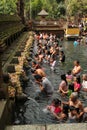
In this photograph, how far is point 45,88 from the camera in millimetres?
14102

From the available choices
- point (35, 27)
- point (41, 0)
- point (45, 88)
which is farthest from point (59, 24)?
point (45, 88)

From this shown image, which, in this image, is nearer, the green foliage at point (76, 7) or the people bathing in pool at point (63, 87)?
the people bathing in pool at point (63, 87)

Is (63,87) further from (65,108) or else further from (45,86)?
(65,108)

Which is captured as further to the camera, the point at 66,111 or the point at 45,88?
the point at 45,88

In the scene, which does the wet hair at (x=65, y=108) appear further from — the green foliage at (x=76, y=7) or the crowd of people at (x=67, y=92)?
the green foliage at (x=76, y=7)

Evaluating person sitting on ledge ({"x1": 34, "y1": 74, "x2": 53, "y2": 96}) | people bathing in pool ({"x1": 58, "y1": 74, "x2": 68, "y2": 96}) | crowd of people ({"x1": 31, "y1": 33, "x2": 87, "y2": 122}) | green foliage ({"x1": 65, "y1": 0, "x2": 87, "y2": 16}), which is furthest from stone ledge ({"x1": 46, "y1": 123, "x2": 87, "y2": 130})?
green foliage ({"x1": 65, "y1": 0, "x2": 87, "y2": 16})

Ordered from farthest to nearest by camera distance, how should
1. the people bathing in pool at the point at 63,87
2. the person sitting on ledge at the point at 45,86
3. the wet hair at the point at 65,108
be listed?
the people bathing in pool at the point at 63,87 → the person sitting on ledge at the point at 45,86 → the wet hair at the point at 65,108

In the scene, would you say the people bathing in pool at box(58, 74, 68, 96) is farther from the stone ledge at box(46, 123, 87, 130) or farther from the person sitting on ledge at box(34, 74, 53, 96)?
the stone ledge at box(46, 123, 87, 130)

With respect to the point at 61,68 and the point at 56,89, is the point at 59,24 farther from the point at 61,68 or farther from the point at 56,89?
the point at 56,89

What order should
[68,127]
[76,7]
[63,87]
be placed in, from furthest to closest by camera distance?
[76,7] → [63,87] → [68,127]

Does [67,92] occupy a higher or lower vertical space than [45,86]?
lower

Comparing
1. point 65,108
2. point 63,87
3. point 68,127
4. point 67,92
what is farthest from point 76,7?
point 68,127

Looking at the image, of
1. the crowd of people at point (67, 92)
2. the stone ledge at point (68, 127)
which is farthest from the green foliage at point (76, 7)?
the stone ledge at point (68, 127)

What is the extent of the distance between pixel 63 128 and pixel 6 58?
Answer: 35.9 feet
